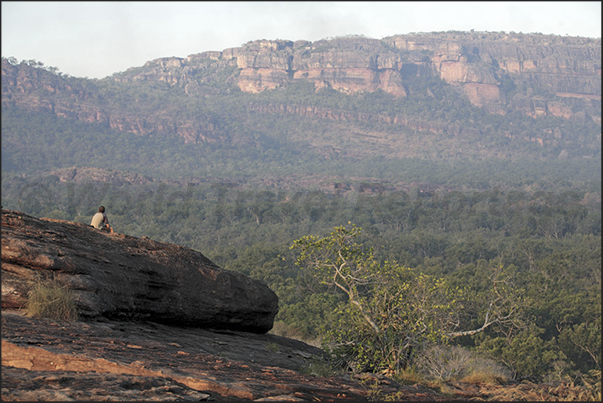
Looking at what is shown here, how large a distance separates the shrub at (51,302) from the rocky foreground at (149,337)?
17cm

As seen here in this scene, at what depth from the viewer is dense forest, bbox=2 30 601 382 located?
1355cm

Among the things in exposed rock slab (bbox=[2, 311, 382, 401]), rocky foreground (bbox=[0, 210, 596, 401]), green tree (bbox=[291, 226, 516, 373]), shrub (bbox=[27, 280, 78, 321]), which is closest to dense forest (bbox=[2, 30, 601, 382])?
green tree (bbox=[291, 226, 516, 373])

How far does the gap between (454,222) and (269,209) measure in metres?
27.0

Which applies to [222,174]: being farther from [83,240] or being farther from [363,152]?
[83,240]

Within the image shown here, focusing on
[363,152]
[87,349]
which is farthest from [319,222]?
[363,152]

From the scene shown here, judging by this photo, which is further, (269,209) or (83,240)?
(269,209)

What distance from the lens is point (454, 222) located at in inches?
3346

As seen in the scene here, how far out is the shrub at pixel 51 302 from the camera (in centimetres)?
967

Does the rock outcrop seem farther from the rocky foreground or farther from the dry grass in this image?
the dry grass

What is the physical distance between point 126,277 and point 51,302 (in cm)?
183

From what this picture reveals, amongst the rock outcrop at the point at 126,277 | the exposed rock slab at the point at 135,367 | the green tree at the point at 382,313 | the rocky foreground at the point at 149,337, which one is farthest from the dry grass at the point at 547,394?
the rock outcrop at the point at 126,277

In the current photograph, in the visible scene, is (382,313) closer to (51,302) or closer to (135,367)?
(135,367)

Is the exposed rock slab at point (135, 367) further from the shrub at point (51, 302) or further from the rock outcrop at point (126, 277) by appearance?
the rock outcrop at point (126, 277)

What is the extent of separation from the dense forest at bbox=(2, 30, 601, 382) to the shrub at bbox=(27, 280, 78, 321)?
5275 mm
